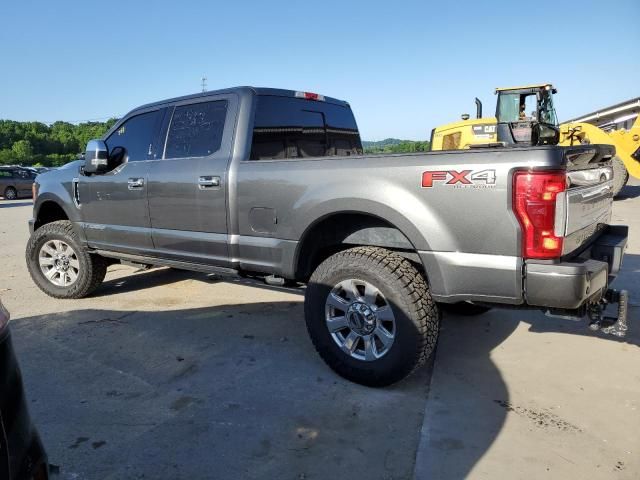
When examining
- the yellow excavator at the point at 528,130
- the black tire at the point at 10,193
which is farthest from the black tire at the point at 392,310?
the black tire at the point at 10,193

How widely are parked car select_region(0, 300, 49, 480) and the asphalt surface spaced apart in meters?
1.09

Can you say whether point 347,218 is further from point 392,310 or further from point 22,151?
point 22,151

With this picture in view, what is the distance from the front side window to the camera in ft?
15.0

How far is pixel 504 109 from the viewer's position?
1223 cm

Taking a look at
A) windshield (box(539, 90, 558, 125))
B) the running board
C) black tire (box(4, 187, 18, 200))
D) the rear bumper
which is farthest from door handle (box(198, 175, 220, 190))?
black tire (box(4, 187, 18, 200))

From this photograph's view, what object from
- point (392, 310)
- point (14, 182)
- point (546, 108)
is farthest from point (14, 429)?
point (14, 182)

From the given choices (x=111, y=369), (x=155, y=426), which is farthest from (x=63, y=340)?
(x=155, y=426)

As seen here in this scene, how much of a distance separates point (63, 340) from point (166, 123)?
2.07 metres

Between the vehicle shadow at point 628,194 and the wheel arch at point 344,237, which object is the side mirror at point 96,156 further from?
the vehicle shadow at point 628,194

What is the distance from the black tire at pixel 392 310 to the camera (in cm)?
302

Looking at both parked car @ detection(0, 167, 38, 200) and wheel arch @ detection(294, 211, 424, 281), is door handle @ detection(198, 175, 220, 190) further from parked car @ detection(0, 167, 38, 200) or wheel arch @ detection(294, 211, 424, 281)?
parked car @ detection(0, 167, 38, 200)

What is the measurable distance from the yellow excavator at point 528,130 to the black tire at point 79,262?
8.87 meters

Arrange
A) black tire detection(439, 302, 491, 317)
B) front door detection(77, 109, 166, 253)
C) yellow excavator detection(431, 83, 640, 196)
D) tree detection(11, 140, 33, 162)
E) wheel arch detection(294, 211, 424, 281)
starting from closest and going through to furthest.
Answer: wheel arch detection(294, 211, 424, 281)
black tire detection(439, 302, 491, 317)
front door detection(77, 109, 166, 253)
yellow excavator detection(431, 83, 640, 196)
tree detection(11, 140, 33, 162)

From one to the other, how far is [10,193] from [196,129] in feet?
74.5
